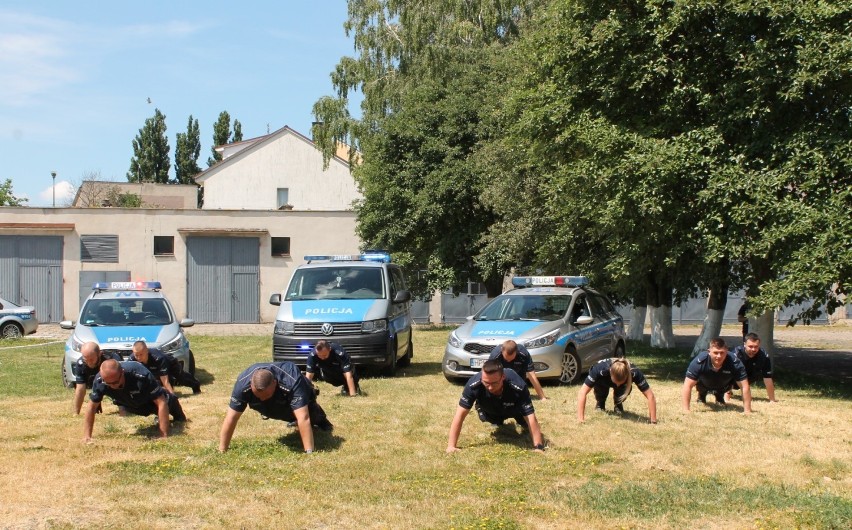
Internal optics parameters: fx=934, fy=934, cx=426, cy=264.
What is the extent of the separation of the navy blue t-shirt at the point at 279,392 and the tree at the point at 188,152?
7607 cm

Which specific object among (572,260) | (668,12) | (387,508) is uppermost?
(668,12)

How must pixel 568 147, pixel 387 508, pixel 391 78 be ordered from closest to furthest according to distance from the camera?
pixel 387 508
pixel 568 147
pixel 391 78

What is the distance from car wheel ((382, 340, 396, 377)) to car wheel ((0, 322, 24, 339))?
16.2m

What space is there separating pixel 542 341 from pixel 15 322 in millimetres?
19614

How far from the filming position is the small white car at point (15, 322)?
2808 centimetres

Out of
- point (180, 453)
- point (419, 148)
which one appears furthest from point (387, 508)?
point (419, 148)

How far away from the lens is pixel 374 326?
16.2m

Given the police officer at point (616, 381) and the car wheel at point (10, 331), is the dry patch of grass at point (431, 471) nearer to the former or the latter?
the police officer at point (616, 381)

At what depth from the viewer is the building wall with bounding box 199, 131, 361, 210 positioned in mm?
51812

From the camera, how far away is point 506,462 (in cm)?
895

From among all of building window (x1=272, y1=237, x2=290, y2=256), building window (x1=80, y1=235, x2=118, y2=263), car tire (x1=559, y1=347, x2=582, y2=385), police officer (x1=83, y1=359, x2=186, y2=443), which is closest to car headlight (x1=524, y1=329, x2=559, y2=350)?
car tire (x1=559, y1=347, x2=582, y2=385)

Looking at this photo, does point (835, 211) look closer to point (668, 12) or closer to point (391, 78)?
point (668, 12)

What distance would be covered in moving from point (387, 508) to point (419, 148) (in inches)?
1041

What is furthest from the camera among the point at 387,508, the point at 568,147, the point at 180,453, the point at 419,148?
the point at 419,148
